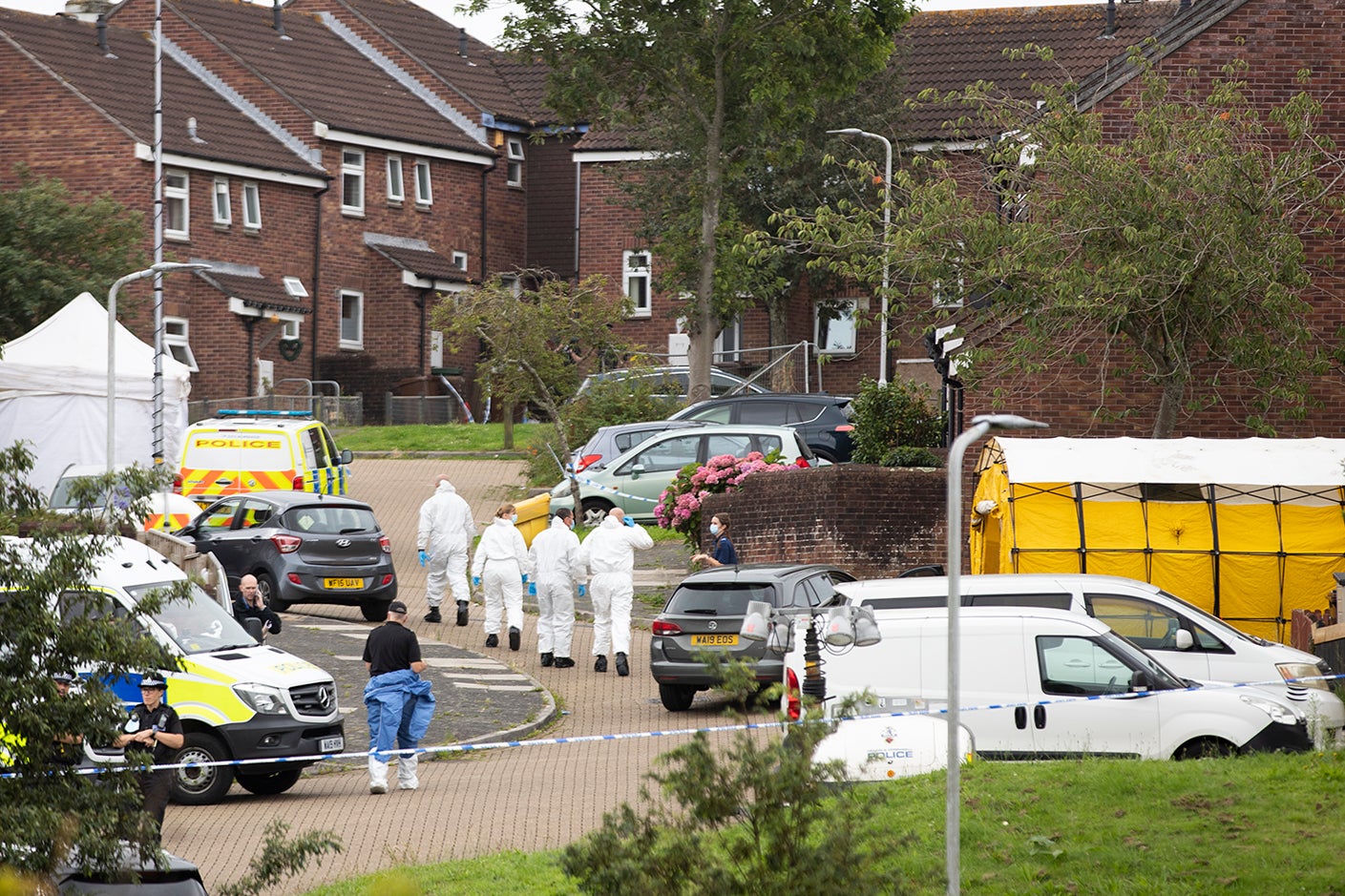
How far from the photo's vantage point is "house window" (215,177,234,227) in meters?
45.8

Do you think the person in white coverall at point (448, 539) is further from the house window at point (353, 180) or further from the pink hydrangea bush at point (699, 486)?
the house window at point (353, 180)

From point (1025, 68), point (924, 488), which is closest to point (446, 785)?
point (924, 488)

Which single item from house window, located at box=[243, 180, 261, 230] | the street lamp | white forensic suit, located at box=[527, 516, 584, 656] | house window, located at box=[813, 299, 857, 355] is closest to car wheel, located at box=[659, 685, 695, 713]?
white forensic suit, located at box=[527, 516, 584, 656]

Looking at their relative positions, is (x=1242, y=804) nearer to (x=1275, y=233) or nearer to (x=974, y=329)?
(x=1275, y=233)

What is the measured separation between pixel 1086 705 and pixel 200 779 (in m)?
7.03

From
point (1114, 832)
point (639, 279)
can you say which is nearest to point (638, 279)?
point (639, 279)

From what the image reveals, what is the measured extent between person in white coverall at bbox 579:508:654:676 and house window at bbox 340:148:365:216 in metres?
30.6

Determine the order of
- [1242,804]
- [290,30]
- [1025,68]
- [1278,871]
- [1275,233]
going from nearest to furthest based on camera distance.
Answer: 1. [1278,871]
2. [1242,804]
3. [1275,233]
4. [1025,68]
5. [290,30]

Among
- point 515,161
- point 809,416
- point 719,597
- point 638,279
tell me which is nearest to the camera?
point 719,597

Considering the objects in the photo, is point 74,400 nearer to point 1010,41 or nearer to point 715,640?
point 715,640

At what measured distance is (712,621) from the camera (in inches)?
723

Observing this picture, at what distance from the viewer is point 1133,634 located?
51.3ft

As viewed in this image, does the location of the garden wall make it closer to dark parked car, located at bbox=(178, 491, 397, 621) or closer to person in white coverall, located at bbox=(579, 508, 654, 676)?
person in white coverall, located at bbox=(579, 508, 654, 676)

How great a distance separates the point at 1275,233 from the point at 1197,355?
Answer: 2.27 metres
